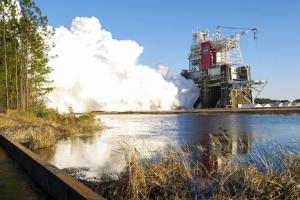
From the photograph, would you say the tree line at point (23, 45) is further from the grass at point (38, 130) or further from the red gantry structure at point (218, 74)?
the red gantry structure at point (218, 74)

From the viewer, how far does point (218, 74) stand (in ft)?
446

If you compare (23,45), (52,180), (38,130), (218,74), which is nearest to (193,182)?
(52,180)

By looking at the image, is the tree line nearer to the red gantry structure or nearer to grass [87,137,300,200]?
grass [87,137,300,200]

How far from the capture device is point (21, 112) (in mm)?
37156

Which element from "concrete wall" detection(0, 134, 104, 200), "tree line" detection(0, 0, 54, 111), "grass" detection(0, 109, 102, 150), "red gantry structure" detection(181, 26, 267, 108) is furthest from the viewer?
"red gantry structure" detection(181, 26, 267, 108)

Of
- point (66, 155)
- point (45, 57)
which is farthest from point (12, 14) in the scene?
point (66, 155)

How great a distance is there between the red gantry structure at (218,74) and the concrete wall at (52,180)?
118516 mm

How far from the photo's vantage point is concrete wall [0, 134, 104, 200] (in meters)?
8.15

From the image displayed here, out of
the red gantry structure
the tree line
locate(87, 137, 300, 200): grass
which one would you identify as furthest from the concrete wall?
the red gantry structure

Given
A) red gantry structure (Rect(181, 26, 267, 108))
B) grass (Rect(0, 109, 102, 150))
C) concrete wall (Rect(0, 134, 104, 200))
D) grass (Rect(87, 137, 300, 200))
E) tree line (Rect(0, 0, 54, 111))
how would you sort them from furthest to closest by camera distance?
1. red gantry structure (Rect(181, 26, 267, 108))
2. tree line (Rect(0, 0, 54, 111))
3. grass (Rect(0, 109, 102, 150))
4. grass (Rect(87, 137, 300, 200))
5. concrete wall (Rect(0, 134, 104, 200))

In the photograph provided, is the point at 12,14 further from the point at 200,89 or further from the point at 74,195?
the point at 200,89

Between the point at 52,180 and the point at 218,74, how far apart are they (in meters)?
129

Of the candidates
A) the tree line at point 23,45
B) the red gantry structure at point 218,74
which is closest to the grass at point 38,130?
the tree line at point 23,45

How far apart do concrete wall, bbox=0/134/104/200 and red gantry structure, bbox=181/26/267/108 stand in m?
119
